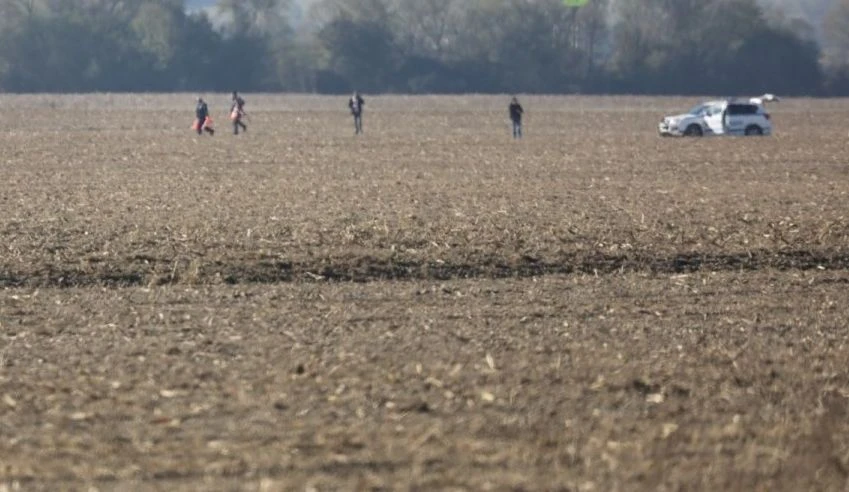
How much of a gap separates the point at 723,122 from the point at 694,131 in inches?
41.7

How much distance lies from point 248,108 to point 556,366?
67513 millimetres

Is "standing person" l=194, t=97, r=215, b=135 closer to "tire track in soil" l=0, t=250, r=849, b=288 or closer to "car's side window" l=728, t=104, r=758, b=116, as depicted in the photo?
"car's side window" l=728, t=104, r=758, b=116

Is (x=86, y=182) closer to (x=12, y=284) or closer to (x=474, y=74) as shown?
(x=12, y=284)

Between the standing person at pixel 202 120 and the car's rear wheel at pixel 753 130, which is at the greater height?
the standing person at pixel 202 120

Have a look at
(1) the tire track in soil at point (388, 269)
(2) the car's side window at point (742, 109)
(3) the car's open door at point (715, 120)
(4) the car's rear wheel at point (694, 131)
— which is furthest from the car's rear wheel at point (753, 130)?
(1) the tire track in soil at point (388, 269)

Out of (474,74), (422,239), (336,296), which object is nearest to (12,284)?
(336,296)

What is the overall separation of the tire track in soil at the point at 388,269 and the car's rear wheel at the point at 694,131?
32.3 metres

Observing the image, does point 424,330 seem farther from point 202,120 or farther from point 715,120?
point 715,120

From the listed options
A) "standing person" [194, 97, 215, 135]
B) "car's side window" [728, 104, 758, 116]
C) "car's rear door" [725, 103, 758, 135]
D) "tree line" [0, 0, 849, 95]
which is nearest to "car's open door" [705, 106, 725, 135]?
"car's rear door" [725, 103, 758, 135]

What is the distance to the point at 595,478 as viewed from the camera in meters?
8.51

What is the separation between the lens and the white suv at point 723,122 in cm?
4981

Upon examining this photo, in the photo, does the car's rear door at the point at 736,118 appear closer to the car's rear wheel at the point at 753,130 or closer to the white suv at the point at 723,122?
the white suv at the point at 723,122

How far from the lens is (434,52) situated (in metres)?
114

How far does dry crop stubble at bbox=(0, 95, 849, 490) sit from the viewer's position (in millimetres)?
8969
